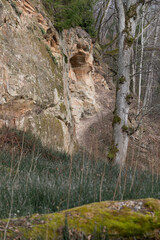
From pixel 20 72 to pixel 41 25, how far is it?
11.2ft

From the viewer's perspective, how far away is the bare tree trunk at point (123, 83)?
6.22 metres

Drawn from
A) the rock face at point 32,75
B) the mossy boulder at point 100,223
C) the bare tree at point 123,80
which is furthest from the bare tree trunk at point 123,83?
the mossy boulder at point 100,223

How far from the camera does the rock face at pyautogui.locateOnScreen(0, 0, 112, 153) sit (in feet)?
21.0

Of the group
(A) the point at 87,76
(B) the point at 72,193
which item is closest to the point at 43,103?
(B) the point at 72,193

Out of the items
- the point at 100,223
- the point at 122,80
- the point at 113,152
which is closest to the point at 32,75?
the point at 122,80

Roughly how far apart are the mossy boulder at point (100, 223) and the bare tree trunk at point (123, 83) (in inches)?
170

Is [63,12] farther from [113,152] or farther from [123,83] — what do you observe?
[113,152]

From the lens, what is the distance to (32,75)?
24.3 feet

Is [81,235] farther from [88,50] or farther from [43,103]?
[88,50]

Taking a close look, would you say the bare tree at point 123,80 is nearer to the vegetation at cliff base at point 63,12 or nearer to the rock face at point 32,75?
the rock face at point 32,75

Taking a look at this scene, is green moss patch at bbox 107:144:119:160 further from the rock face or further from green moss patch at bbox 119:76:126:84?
green moss patch at bbox 119:76:126:84

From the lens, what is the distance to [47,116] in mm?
7543

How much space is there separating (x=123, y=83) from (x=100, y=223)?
5195mm

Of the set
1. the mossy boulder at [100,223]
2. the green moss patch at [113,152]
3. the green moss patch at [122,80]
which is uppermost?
the green moss patch at [122,80]
